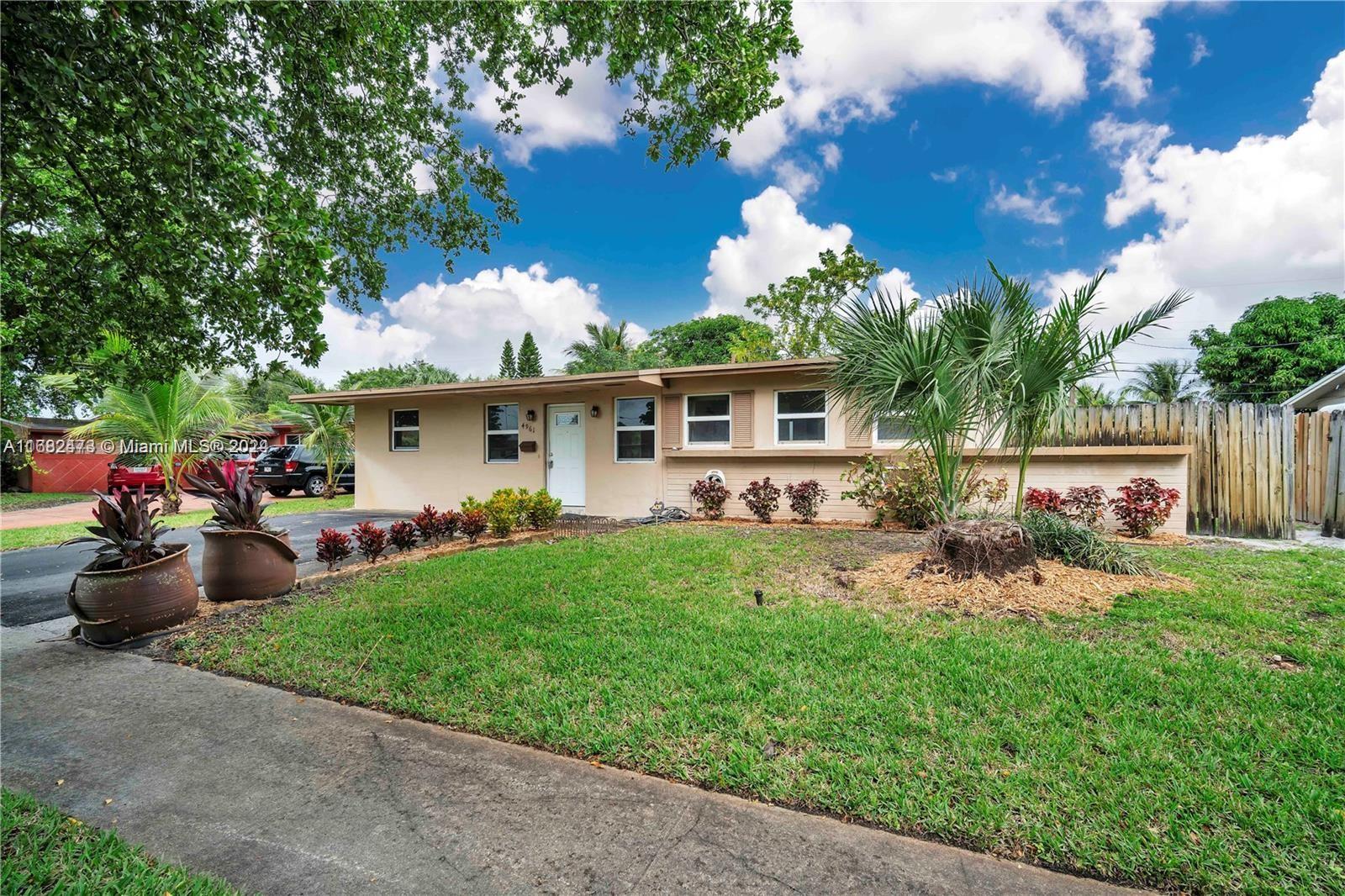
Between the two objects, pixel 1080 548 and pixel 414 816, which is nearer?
pixel 414 816

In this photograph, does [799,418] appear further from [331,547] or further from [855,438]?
[331,547]

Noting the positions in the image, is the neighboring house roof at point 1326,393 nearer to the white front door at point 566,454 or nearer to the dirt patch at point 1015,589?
the dirt patch at point 1015,589

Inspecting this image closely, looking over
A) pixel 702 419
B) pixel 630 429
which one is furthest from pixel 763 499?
pixel 630 429

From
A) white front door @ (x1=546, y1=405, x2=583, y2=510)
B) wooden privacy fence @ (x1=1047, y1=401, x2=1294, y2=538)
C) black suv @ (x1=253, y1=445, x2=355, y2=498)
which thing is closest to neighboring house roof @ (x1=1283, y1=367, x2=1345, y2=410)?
wooden privacy fence @ (x1=1047, y1=401, x2=1294, y2=538)

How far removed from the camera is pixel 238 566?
5254 millimetres

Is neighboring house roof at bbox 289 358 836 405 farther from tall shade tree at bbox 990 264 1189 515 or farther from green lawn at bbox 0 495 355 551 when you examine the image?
tall shade tree at bbox 990 264 1189 515

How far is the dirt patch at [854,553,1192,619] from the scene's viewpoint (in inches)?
172

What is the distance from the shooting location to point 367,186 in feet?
22.9

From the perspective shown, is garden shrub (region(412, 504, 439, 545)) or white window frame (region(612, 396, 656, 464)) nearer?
garden shrub (region(412, 504, 439, 545))

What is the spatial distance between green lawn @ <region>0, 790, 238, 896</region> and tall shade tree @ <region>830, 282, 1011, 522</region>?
5.79 metres

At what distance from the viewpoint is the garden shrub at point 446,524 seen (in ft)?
25.3

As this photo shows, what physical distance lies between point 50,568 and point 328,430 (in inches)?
375

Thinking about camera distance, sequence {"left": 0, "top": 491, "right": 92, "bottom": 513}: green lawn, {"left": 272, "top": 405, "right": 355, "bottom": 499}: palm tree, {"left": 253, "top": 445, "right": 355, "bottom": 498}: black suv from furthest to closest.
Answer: {"left": 253, "top": 445, "right": 355, "bottom": 498}: black suv, {"left": 272, "top": 405, "right": 355, "bottom": 499}: palm tree, {"left": 0, "top": 491, "right": 92, "bottom": 513}: green lawn

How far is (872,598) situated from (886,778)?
2.55 m
